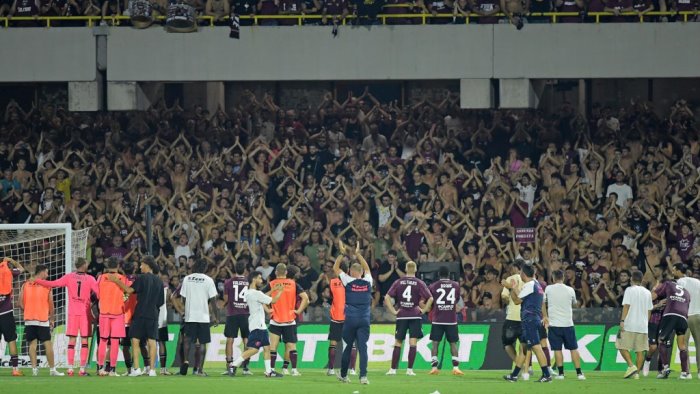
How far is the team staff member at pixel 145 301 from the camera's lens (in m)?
22.0

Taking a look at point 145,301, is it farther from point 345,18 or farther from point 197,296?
point 345,18

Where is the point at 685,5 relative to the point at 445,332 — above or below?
above

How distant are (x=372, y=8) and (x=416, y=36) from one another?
122 cm

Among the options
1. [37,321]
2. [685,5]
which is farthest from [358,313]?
[685,5]

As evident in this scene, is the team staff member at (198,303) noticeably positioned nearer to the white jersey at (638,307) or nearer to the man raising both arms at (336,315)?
the man raising both arms at (336,315)

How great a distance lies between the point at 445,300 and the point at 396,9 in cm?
1081

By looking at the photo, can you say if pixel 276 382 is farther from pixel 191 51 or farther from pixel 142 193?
pixel 191 51

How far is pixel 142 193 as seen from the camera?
30656mm

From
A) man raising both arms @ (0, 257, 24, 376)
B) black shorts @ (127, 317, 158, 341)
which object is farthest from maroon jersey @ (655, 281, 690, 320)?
man raising both arms @ (0, 257, 24, 376)

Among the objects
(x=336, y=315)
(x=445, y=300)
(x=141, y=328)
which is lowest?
(x=141, y=328)

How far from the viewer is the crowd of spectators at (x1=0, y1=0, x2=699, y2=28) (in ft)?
104

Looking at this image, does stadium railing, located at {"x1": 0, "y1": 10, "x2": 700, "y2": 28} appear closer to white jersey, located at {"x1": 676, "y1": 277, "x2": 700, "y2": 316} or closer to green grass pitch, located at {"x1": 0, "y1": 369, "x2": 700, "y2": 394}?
white jersey, located at {"x1": 676, "y1": 277, "x2": 700, "y2": 316}

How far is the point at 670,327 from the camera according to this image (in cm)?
2308

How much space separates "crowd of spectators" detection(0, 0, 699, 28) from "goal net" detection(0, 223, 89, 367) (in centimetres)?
681
